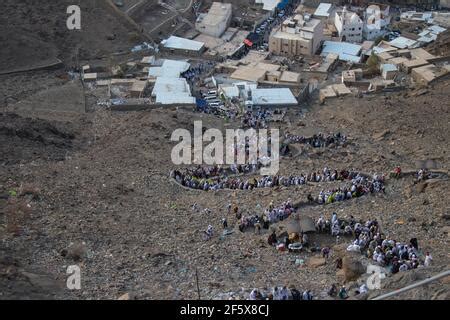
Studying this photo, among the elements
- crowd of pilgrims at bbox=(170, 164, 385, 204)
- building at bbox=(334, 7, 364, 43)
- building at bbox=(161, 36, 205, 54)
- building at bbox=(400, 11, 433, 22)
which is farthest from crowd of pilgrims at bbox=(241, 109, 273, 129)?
building at bbox=(400, 11, 433, 22)

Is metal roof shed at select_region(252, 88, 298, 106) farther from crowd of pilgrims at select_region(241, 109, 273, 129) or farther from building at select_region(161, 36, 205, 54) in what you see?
building at select_region(161, 36, 205, 54)

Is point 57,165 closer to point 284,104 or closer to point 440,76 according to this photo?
point 284,104

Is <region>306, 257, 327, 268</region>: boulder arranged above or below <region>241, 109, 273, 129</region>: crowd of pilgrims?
above

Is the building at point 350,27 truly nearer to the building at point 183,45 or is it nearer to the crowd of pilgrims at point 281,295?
the building at point 183,45

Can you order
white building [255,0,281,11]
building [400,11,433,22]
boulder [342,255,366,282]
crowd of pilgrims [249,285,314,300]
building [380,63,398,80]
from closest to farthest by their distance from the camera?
crowd of pilgrims [249,285,314,300], boulder [342,255,366,282], building [380,63,398,80], building [400,11,433,22], white building [255,0,281,11]

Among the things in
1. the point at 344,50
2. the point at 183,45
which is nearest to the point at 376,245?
the point at 344,50

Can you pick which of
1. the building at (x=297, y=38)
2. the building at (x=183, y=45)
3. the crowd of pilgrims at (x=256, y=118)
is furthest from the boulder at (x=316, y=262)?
the building at (x=183, y=45)
